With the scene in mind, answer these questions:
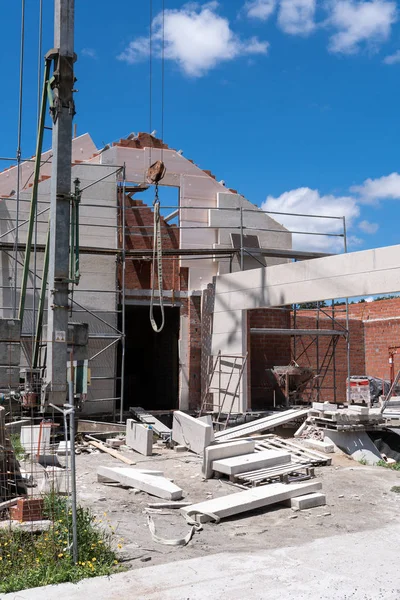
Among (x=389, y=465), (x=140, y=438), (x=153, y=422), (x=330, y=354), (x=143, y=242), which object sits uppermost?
(x=143, y=242)

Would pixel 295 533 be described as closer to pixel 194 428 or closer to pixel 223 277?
pixel 194 428

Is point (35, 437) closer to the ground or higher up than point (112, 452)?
higher up

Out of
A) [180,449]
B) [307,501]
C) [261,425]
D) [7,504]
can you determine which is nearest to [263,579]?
[307,501]

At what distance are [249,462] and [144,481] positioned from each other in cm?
190

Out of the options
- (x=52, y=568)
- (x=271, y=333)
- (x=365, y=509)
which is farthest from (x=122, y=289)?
(x=52, y=568)

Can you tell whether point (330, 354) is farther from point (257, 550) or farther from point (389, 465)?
point (257, 550)

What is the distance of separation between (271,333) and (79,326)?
790cm

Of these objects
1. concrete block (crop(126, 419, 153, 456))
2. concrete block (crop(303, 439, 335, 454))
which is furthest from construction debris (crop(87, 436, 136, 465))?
concrete block (crop(303, 439, 335, 454))

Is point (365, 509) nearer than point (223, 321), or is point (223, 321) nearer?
point (365, 509)

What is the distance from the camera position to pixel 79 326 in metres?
11.9

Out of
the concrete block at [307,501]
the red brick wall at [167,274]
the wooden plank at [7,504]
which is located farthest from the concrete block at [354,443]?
the wooden plank at [7,504]

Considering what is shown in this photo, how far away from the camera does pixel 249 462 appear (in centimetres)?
1062

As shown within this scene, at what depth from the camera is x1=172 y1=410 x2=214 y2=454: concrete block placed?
41.5 ft

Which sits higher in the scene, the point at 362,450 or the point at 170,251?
the point at 170,251
